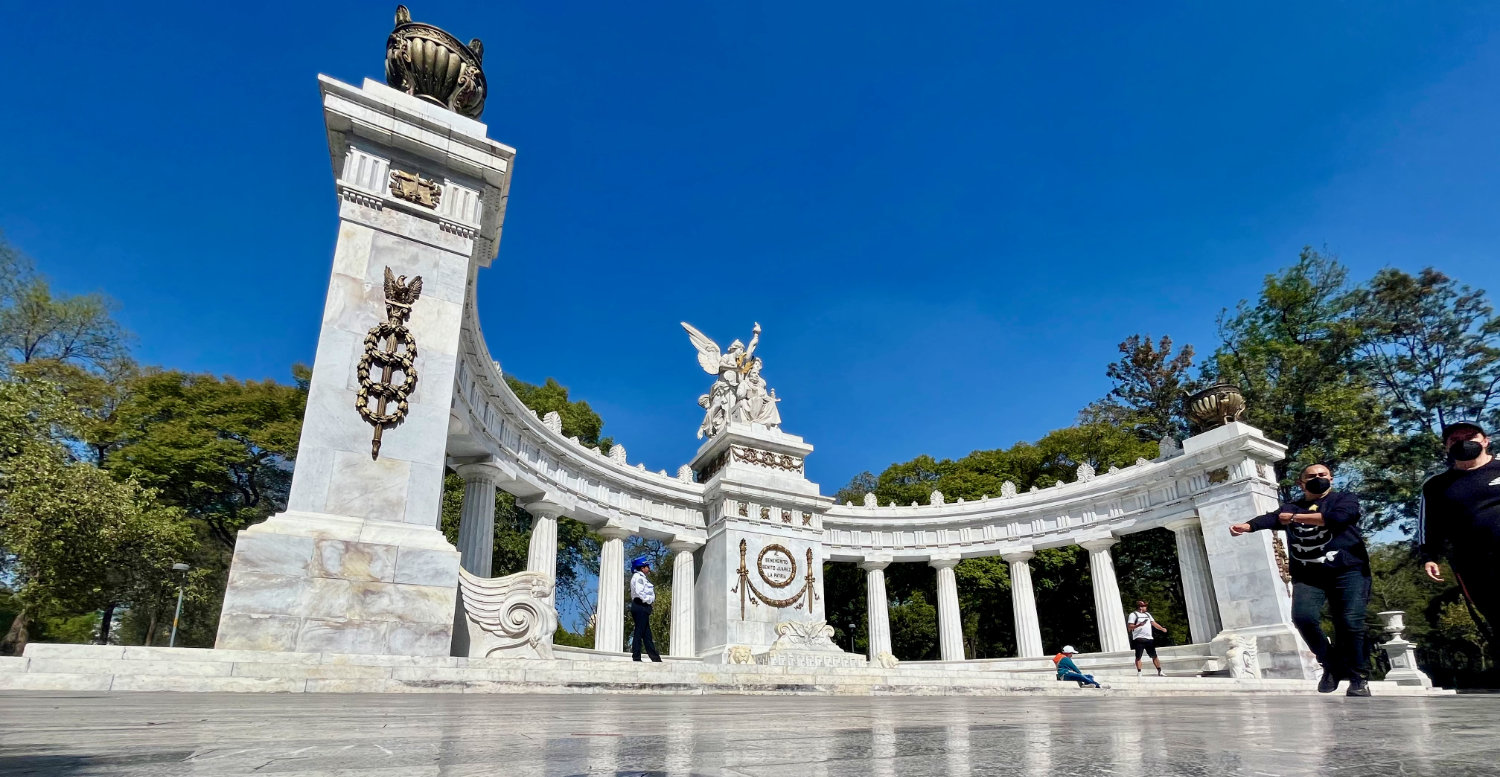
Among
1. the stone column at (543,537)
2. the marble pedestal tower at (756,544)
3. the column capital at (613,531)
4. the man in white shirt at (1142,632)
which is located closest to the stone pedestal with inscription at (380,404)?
the stone column at (543,537)

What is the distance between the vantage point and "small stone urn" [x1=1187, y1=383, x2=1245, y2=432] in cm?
2489

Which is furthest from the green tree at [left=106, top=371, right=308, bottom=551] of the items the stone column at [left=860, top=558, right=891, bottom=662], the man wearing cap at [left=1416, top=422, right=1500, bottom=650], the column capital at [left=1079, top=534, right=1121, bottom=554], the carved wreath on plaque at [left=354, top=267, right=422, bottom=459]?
the man wearing cap at [left=1416, top=422, right=1500, bottom=650]

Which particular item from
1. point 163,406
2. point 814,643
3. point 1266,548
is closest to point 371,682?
point 814,643

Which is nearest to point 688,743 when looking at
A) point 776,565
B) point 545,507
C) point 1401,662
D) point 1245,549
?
point 545,507

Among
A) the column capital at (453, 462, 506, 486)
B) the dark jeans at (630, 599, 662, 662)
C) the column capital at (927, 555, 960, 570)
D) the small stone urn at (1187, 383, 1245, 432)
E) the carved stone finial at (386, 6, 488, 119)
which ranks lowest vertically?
the dark jeans at (630, 599, 662, 662)

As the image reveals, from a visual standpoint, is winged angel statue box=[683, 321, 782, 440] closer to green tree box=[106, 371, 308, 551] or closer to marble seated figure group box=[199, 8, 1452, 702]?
marble seated figure group box=[199, 8, 1452, 702]

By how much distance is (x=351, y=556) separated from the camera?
10.3m

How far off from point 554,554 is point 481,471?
4.48 meters

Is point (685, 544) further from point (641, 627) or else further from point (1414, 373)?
point (1414, 373)

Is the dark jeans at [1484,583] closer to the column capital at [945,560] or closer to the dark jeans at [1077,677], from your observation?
the dark jeans at [1077,677]

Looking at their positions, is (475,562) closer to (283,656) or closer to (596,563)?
(283,656)

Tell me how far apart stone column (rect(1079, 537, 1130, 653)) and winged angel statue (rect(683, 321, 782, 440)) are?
14153 millimetres

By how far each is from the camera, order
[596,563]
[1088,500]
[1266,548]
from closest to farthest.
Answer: [1266,548] → [1088,500] → [596,563]

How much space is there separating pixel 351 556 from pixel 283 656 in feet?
8.82
